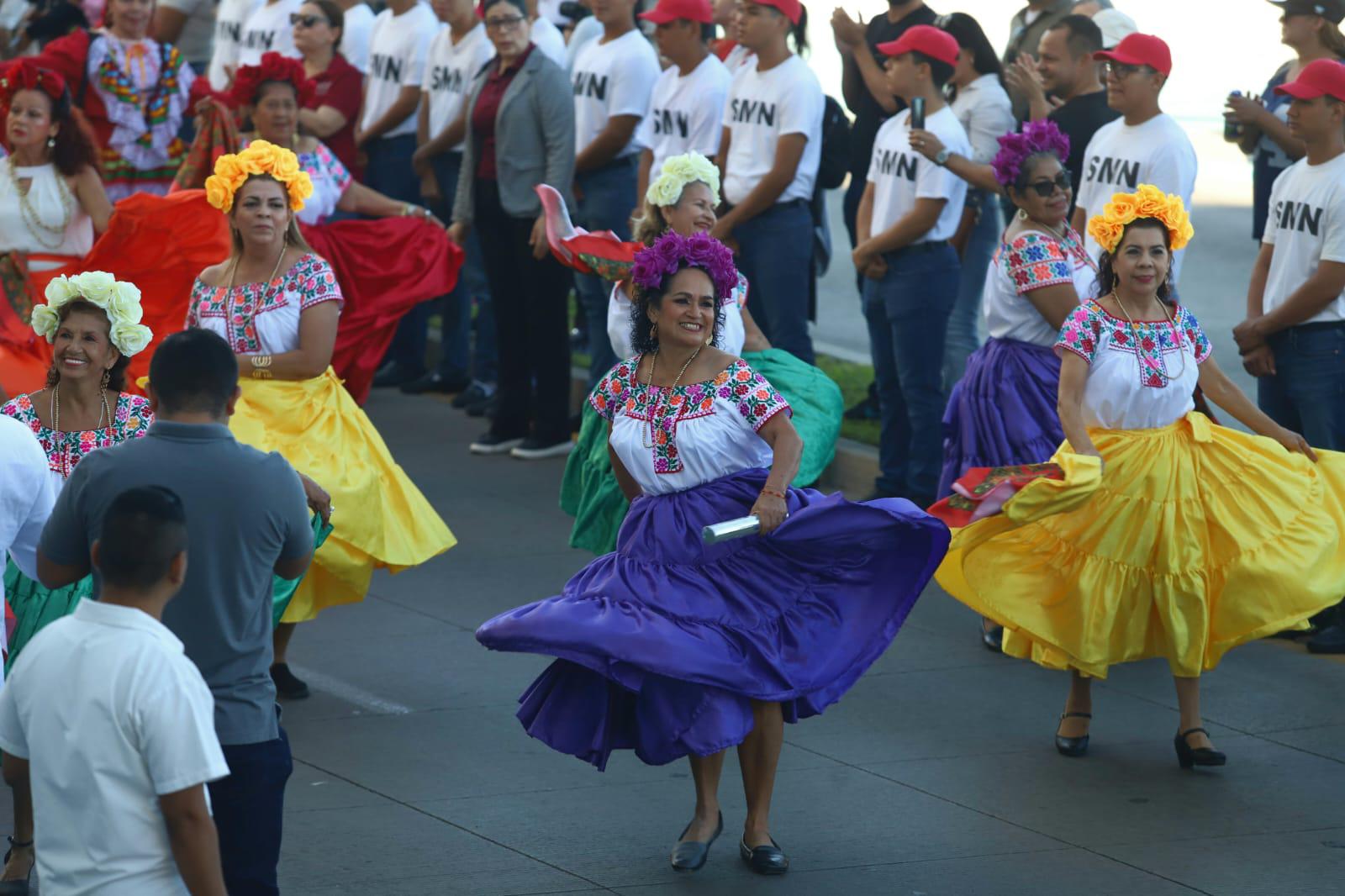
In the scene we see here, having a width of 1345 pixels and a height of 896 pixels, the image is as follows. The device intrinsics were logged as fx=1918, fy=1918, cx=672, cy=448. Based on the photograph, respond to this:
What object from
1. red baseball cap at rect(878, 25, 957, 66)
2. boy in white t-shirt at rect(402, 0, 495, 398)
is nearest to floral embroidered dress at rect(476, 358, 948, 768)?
red baseball cap at rect(878, 25, 957, 66)

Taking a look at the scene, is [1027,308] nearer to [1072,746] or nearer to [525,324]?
[1072,746]

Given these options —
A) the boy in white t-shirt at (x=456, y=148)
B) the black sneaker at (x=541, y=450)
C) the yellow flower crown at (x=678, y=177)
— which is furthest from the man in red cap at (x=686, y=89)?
the yellow flower crown at (x=678, y=177)

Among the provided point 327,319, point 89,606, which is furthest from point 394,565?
point 89,606

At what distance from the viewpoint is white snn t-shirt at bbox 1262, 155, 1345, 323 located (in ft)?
26.3

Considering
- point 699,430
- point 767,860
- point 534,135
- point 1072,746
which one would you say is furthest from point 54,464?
point 534,135

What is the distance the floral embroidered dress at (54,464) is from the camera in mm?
5910

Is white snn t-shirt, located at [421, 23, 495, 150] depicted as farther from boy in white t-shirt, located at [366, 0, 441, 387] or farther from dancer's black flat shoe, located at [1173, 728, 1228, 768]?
dancer's black flat shoe, located at [1173, 728, 1228, 768]

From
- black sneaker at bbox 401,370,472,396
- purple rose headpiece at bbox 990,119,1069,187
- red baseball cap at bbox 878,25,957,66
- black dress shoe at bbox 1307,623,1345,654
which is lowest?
black sneaker at bbox 401,370,472,396

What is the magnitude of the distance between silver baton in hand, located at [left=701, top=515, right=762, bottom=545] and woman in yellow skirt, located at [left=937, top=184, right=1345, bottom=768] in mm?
1203

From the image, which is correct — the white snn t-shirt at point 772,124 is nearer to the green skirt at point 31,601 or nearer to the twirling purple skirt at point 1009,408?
the twirling purple skirt at point 1009,408

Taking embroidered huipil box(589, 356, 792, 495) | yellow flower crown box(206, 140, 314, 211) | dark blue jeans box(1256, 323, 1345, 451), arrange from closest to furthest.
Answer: embroidered huipil box(589, 356, 792, 495) → yellow flower crown box(206, 140, 314, 211) → dark blue jeans box(1256, 323, 1345, 451)

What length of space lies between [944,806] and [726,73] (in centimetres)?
574

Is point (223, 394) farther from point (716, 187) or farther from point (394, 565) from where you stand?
point (716, 187)

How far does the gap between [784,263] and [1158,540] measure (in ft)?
13.3
